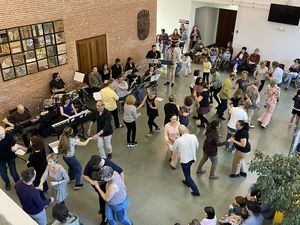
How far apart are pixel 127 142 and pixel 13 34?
403 cm

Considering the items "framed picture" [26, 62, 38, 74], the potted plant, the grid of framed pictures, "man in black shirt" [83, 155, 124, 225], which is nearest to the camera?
the potted plant

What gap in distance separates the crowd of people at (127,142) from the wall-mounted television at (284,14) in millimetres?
1728

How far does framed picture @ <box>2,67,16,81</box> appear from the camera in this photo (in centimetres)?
830

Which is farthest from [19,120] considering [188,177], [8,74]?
[188,177]

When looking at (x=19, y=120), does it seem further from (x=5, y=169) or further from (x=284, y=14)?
(x=284, y=14)

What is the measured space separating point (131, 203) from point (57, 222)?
2.29 metres

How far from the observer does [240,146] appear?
6.49 meters

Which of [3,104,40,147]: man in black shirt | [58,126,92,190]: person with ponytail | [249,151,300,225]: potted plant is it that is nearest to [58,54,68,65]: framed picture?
[3,104,40,147]: man in black shirt

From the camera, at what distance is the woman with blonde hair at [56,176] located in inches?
209

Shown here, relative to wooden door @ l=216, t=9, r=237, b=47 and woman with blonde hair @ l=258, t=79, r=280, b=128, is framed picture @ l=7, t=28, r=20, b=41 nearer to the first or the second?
woman with blonde hair @ l=258, t=79, r=280, b=128

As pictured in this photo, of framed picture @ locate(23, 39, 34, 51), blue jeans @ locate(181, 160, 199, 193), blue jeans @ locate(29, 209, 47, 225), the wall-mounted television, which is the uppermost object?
the wall-mounted television

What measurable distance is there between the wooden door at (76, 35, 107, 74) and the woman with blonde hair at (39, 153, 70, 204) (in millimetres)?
5430

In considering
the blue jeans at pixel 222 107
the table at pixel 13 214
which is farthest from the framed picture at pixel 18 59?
the table at pixel 13 214

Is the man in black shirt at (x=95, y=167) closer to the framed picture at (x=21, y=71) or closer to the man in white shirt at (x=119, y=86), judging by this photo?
the man in white shirt at (x=119, y=86)
